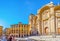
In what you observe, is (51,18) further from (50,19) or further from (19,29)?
(19,29)

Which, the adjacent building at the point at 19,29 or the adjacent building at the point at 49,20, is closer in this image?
the adjacent building at the point at 49,20

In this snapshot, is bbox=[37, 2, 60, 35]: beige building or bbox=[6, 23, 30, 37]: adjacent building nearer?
bbox=[37, 2, 60, 35]: beige building

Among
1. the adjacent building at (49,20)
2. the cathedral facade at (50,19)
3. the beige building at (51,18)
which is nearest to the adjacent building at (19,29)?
the adjacent building at (49,20)

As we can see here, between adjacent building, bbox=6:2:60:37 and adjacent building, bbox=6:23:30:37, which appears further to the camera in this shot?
adjacent building, bbox=6:23:30:37

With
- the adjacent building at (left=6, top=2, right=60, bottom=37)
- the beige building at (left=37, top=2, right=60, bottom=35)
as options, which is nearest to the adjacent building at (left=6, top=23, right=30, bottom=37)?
the adjacent building at (left=6, top=2, right=60, bottom=37)

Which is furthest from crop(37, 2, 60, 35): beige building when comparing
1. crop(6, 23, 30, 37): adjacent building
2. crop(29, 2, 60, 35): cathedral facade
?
crop(6, 23, 30, 37): adjacent building

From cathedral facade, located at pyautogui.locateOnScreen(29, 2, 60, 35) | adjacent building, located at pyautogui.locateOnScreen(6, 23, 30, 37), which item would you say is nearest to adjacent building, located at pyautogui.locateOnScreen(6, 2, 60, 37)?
cathedral facade, located at pyautogui.locateOnScreen(29, 2, 60, 35)

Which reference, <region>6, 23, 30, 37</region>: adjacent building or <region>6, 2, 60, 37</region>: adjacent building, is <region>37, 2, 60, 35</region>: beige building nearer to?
<region>6, 2, 60, 37</region>: adjacent building

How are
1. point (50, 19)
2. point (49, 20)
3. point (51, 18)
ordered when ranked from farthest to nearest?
point (49, 20), point (50, 19), point (51, 18)

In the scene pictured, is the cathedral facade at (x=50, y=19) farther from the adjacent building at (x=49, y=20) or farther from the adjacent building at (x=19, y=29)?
the adjacent building at (x=19, y=29)

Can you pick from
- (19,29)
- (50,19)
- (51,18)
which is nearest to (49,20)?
(50,19)

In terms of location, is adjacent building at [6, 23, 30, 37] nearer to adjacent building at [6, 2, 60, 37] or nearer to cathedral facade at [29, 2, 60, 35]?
adjacent building at [6, 2, 60, 37]

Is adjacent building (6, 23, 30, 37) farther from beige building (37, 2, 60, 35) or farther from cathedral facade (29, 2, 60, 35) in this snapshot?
beige building (37, 2, 60, 35)

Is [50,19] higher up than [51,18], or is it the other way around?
[51,18]
